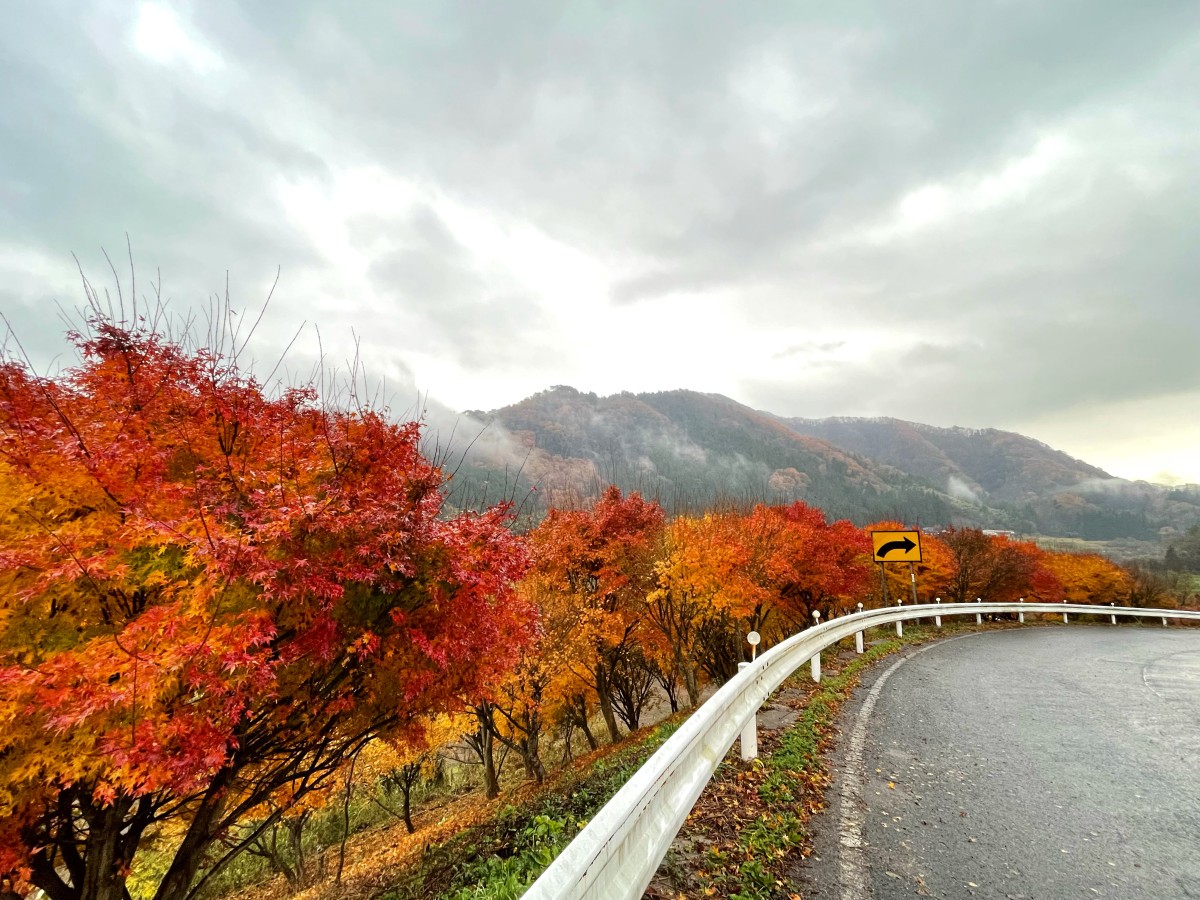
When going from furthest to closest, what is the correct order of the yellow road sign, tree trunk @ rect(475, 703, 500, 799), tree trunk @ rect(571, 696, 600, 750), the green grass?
tree trunk @ rect(571, 696, 600, 750) → the yellow road sign → tree trunk @ rect(475, 703, 500, 799) → the green grass

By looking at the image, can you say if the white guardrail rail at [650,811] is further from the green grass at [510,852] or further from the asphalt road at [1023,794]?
the green grass at [510,852]

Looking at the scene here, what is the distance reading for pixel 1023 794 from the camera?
4.46 metres

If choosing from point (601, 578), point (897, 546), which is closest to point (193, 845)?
point (601, 578)

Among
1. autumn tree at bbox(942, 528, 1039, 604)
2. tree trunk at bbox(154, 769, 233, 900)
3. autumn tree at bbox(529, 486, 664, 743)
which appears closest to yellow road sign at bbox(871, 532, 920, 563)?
autumn tree at bbox(529, 486, 664, 743)

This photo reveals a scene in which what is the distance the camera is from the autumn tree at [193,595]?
4.19 meters

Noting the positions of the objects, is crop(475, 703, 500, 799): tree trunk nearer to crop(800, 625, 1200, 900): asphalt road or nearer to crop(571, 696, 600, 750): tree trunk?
crop(571, 696, 600, 750): tree trunk

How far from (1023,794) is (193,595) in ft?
24.6

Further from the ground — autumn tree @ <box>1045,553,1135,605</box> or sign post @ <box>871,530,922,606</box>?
sign post @ <box>871,530,922,606</box>

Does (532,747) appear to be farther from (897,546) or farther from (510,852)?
(510,852)

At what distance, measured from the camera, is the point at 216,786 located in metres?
5.52

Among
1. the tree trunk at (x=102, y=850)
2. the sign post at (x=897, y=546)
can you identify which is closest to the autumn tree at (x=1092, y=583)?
the sign post at (x=897, y=546)

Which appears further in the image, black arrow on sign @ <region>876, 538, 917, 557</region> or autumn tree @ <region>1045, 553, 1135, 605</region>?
autumn tree @ <region>1045, 553, 1135, 605</region>

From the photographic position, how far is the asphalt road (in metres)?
3.23

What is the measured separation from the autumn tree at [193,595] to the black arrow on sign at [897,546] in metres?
16.3
